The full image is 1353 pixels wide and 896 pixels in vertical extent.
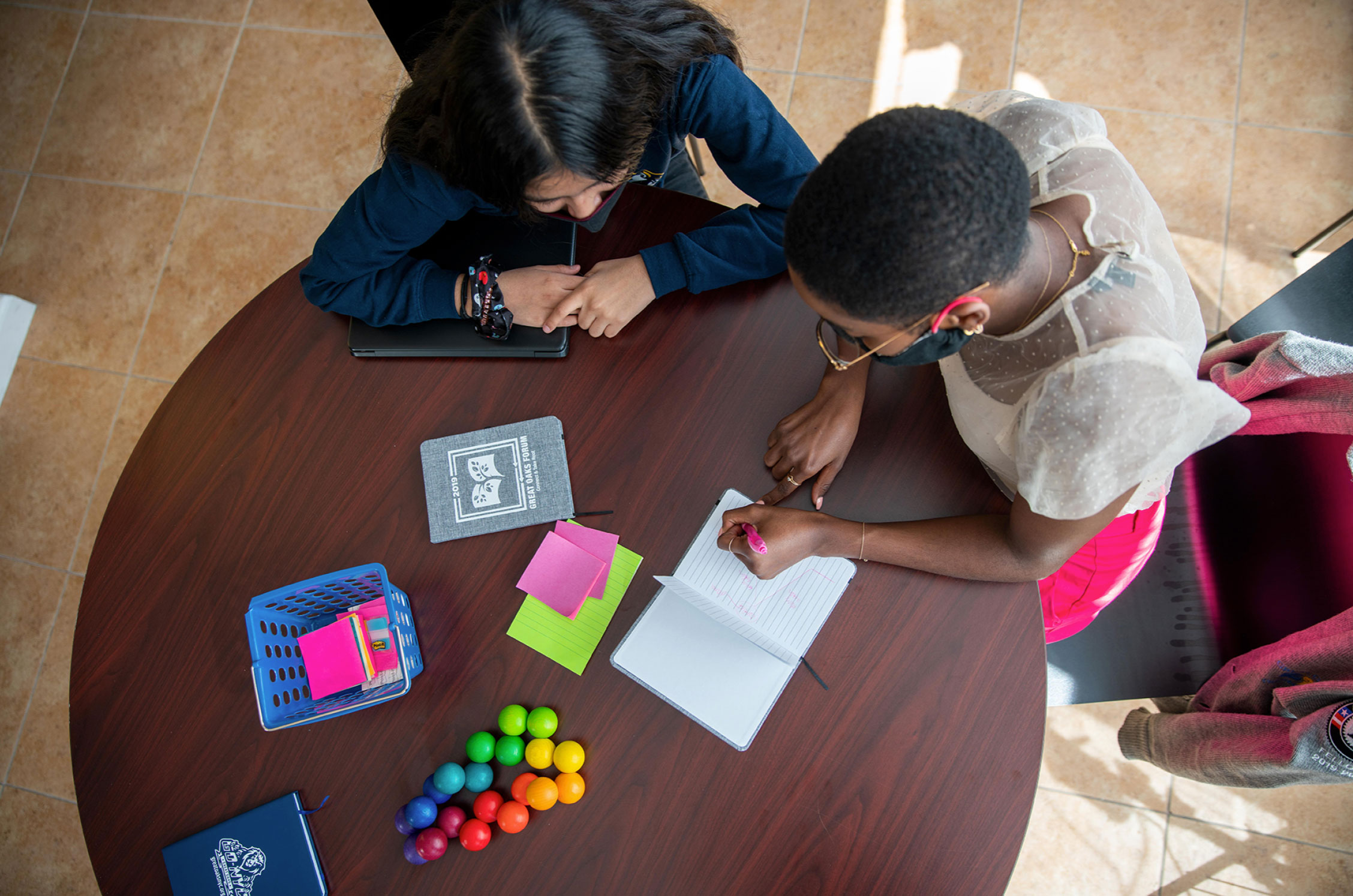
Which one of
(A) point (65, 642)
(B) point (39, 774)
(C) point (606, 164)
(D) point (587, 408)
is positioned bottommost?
(B) point (39, 774)

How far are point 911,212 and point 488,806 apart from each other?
0.90 m

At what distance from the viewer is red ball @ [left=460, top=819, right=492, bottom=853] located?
0.98m

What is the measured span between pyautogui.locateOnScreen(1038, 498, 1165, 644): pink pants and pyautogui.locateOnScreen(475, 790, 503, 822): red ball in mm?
843

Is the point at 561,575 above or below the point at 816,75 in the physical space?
below

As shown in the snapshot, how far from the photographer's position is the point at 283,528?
1.12 metres

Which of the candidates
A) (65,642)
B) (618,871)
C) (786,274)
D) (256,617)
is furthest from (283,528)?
(65,642)

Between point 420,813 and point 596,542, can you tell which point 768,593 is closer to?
point 596,542

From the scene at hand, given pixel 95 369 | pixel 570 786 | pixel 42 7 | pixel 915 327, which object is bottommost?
pixel 95 369

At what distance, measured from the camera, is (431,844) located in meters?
0.97

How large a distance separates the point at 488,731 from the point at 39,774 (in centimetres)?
169

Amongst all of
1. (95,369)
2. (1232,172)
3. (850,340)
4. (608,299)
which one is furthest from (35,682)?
(1232,172)

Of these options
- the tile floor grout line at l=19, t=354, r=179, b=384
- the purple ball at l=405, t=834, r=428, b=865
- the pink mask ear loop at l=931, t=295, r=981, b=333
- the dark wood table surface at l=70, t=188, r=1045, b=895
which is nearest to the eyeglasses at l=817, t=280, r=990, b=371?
the pink mask ear loop at l=931, t=295, r=981, b=333

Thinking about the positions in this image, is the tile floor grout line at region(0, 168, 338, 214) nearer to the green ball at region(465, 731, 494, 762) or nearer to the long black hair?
Answer: the long black hair

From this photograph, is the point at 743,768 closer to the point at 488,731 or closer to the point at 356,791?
the point at 488,731
